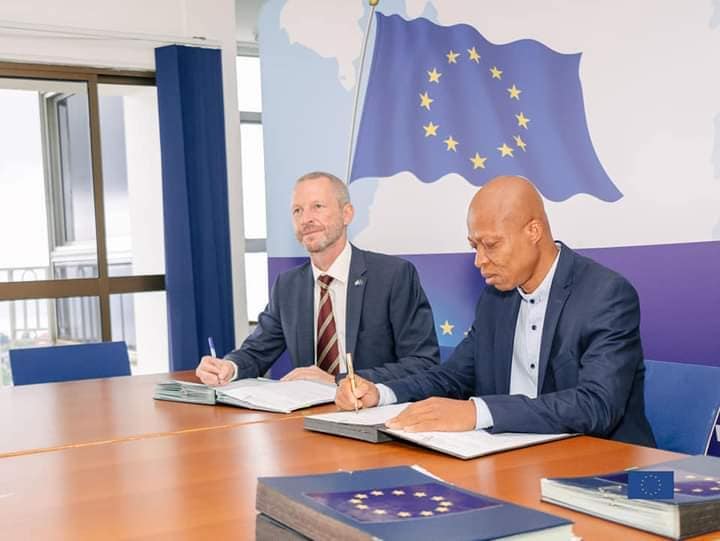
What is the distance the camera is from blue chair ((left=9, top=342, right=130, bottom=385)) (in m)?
3.38

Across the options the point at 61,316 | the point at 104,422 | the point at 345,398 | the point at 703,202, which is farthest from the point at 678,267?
the point at 61,316

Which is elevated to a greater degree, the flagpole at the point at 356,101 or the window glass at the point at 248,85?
the window glass at the point at 248,85

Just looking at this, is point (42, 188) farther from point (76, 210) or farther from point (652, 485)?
point (652, 485)

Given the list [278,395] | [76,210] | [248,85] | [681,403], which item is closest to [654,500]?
[681,403]

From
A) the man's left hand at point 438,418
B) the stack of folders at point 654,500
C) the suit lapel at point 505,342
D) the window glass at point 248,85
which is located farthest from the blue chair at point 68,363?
the window glass at point 248,85

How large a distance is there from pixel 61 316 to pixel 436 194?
341cm

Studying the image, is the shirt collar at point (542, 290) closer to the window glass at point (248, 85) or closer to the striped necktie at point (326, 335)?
the striped necktie at point (326, 335)

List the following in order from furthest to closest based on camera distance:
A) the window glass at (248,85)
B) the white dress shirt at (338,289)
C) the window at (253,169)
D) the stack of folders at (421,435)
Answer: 1. the window glass at (248,85)
2. the window at (253,169)
3. the white dress shirt at (338,289)
4. the stack of folders at (421,435)

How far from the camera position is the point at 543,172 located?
351 cm

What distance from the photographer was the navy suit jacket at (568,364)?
6.07 ft

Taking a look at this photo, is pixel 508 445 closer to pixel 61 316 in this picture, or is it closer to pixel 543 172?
pixel 543 172

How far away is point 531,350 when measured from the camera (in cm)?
233

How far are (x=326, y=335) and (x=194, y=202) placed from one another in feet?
8.81

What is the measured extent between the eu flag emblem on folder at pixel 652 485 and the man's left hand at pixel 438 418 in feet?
1.99
